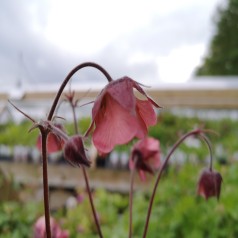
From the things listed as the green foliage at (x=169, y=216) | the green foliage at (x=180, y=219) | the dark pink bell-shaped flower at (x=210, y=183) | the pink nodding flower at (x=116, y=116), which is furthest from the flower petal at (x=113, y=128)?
the green foliage at (x=180, y=219)

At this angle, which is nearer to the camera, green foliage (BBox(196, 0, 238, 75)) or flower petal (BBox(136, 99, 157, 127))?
flower petal (BBox(136, 99, 157, 127))

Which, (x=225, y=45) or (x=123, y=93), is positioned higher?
(x=225, y=45)

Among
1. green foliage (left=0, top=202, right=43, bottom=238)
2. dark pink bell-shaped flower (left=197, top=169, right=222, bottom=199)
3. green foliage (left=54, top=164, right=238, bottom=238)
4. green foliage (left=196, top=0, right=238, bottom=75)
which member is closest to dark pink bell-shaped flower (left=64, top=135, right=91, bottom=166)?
dark pink bell-shaped flower (left=197, top=169, right=222, bottom=199)

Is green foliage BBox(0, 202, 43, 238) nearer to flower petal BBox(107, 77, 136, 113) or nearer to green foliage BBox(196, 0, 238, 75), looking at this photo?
flower petal BBox(107, 77, 136, 113)

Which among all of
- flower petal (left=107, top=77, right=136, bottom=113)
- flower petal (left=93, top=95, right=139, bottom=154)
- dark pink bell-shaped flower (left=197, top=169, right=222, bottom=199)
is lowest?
dark pink bell-shaped flower (left=197, top=169, right=222, bottom=199)

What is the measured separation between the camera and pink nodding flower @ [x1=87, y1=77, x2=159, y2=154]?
433 mm

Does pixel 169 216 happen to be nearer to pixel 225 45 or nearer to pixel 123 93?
pixel 123 93

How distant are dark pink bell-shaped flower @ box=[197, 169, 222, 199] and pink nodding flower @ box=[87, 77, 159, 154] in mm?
278

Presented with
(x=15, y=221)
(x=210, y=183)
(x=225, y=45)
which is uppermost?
(x=225, y=45)

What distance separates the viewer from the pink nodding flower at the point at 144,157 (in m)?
0.78

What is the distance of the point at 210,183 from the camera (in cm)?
69

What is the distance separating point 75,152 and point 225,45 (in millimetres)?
17465

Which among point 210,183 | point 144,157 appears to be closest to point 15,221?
point 144,157

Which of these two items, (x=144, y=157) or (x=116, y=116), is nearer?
(x=116, y=116)
